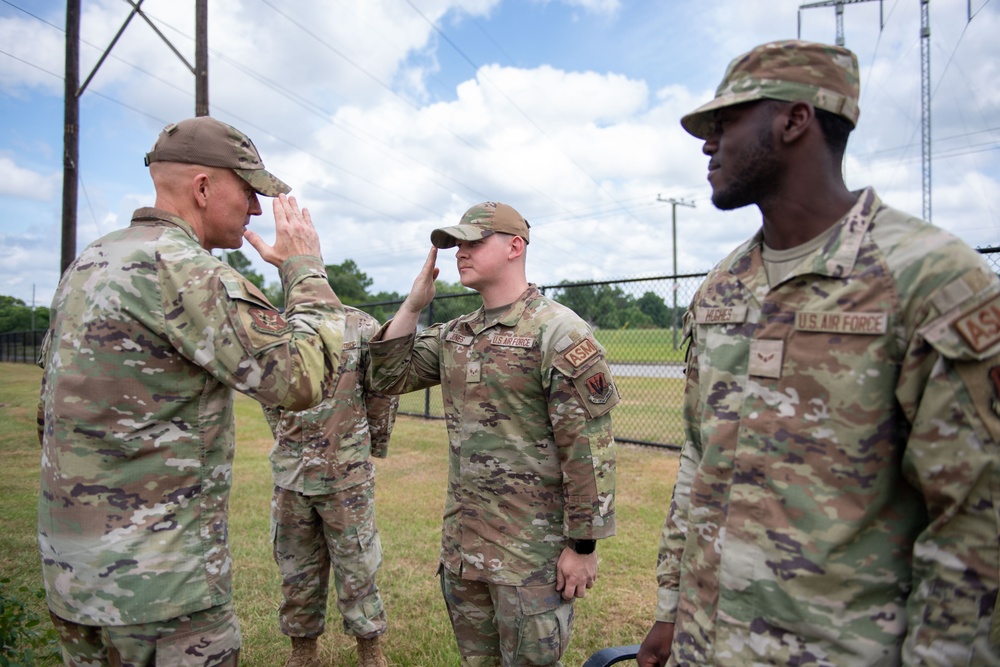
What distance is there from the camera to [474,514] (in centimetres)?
255

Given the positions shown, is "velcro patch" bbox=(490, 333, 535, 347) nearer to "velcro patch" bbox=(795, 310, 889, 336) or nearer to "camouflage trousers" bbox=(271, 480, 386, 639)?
"velcro patch" bbox=(795, 310, 889, 336)

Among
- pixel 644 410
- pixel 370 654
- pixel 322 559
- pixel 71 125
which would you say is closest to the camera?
pixel 370 654

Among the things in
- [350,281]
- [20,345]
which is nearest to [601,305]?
[20,345]

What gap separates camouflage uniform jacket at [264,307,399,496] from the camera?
3408 mm

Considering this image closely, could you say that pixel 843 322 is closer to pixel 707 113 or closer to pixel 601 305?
pixel 707 113

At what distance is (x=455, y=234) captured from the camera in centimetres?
256

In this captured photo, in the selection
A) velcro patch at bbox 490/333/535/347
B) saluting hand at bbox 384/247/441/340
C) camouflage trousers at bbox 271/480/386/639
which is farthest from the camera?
camouflage trousers at bbox 271/480/386/639

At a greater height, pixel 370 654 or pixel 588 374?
pixel 588 374

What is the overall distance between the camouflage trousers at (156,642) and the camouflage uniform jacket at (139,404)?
0.21 ft

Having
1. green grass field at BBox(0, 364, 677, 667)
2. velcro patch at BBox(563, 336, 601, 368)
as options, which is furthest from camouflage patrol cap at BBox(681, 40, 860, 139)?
green grass field at BBox(0, 364, 677, 667)

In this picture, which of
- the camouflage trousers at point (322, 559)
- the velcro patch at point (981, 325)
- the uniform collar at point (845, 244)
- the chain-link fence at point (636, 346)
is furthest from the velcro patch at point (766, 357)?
the chain-link fence at point (636, 346)

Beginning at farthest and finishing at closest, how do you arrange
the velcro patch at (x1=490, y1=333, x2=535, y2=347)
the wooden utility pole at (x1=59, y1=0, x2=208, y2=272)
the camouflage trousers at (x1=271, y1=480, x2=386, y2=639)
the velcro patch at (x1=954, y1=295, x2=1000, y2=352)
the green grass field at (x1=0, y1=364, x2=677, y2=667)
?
1. the wooden utility pole at (x1=59, y1=0, x2=208, y2=272)
2. the green grass field at (x1=0, y1=364, x2=677, y2=667)
3. the camouflage trousers at (x1=271, y1=480, x2=386, y2=639)
4. the velcro patch at (x1=490, y1=333, x2=535, y2=347)
5. the velcro patch at (x1=954, y1=295, x2=1000, y2=352)

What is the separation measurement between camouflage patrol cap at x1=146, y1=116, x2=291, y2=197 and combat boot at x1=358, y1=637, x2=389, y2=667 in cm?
256

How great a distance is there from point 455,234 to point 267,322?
950 mm
